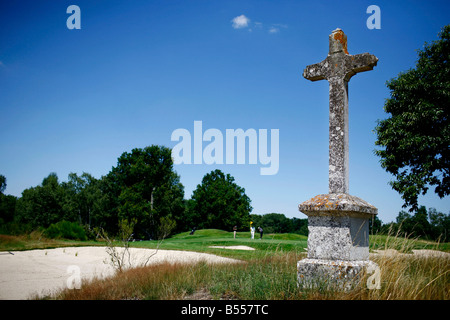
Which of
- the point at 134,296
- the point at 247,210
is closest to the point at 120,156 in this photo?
the point at 247,210

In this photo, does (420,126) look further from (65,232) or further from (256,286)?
(65,232)

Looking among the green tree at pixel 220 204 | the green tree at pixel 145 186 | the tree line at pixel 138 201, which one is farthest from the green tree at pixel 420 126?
the green tree at pixel 220 204

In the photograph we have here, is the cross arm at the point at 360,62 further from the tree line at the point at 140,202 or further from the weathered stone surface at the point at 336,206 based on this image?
the tree line at the point at 140,202

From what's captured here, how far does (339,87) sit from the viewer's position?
16.9 feet

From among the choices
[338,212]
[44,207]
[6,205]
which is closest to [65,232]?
[338,212]

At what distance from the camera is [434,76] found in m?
17.1

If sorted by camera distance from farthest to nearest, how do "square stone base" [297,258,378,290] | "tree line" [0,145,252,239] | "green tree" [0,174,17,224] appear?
"green tree" [0,174,17,224] < "tree line" [0,145,252,239] < "square stone base" [297,258,378,290]

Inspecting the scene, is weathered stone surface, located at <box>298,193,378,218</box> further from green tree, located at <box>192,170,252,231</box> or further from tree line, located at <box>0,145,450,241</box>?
green tree, located at <box>192,170,252,231</box>

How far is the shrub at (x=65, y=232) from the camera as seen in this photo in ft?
76.1

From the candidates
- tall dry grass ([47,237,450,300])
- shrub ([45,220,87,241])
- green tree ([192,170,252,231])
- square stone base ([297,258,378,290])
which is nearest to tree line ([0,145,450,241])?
green tree ([192,170,252,231])

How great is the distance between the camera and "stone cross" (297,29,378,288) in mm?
4195

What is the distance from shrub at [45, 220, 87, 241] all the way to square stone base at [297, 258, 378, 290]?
930 inches
